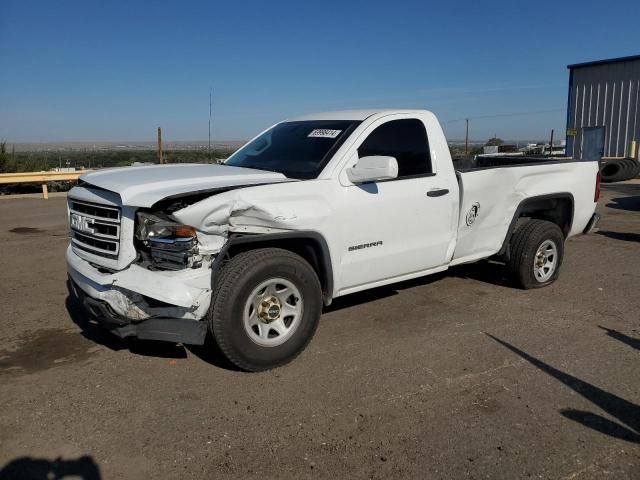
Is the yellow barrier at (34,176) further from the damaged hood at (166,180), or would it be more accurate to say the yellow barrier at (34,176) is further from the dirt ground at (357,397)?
the damaged hood at (166,180)

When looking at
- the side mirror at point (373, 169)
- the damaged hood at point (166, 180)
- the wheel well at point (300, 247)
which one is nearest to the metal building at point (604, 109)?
the side mirror at point (373, 169)

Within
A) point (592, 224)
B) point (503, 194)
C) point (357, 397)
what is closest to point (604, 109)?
point (592, 224)

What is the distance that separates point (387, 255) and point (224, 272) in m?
1.57

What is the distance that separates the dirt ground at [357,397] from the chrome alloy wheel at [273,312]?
0.92ft

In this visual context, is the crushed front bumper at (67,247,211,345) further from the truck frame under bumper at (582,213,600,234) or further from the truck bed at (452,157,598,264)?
the truck frame under bumper at (582,213,600,234)

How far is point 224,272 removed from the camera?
3936 millimetres

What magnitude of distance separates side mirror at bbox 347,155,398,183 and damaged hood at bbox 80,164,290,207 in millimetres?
577

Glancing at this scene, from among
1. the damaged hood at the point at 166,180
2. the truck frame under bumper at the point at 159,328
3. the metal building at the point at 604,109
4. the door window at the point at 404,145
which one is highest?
the metal building at the point at 604,109

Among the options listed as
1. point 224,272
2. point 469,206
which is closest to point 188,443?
point 224,272

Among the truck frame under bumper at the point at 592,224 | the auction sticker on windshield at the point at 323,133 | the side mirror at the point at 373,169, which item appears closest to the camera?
the side mirror at the point at 373,169

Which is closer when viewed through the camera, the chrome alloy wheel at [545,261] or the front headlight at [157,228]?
the front headlight at [157,228]

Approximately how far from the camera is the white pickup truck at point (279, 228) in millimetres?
3799

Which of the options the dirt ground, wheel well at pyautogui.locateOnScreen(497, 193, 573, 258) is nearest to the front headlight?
the dirt ground

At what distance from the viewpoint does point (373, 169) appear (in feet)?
14.6
